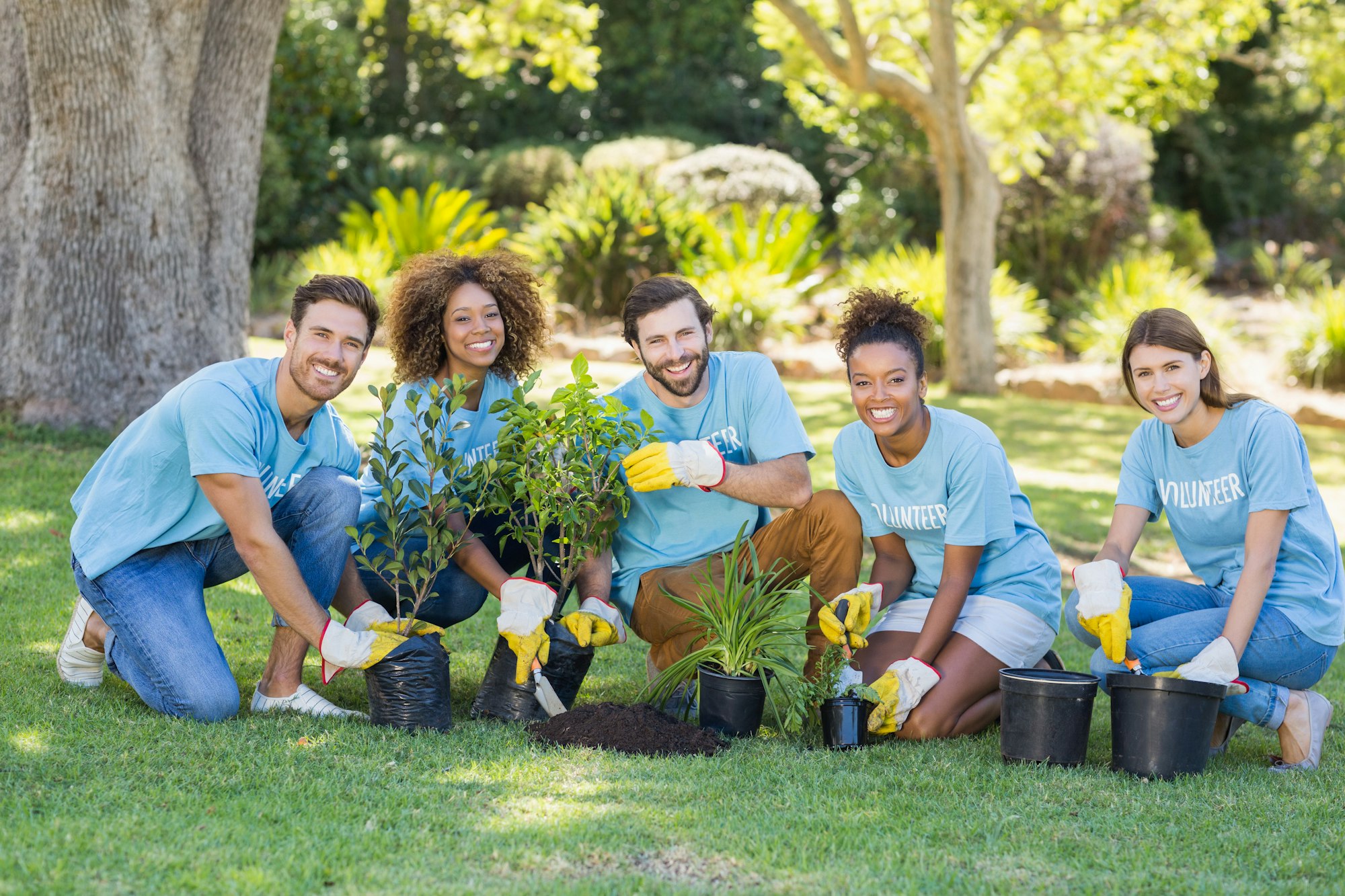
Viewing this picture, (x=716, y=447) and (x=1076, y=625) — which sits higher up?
(x=716, y=447)

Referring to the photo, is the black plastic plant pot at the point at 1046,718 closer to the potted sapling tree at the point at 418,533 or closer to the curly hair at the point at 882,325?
the curly hair at the point at 882,325

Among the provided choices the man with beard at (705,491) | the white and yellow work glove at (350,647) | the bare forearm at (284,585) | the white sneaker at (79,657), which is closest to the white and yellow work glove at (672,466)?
the man with beard at (705,491)

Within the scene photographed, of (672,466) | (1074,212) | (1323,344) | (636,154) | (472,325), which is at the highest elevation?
(636,154)

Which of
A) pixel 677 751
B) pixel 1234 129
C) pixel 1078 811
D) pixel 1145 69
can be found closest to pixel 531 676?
pixel 677 751

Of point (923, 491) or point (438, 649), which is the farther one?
point (923, 491)

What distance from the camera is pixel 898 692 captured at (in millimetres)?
3398

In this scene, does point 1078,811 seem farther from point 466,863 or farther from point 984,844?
point 466,863

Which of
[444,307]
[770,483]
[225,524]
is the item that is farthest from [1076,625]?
[225,524]

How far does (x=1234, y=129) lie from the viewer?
17359mm

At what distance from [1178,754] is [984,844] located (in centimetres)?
78

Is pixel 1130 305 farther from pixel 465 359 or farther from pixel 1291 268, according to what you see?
pixel 465 359

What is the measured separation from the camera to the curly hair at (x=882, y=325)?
356 centimetres

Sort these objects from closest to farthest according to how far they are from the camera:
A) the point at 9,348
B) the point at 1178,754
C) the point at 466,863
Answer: the point at 466,863
the point at 1178,754
the point at 9,348

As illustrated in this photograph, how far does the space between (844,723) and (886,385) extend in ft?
3.14
